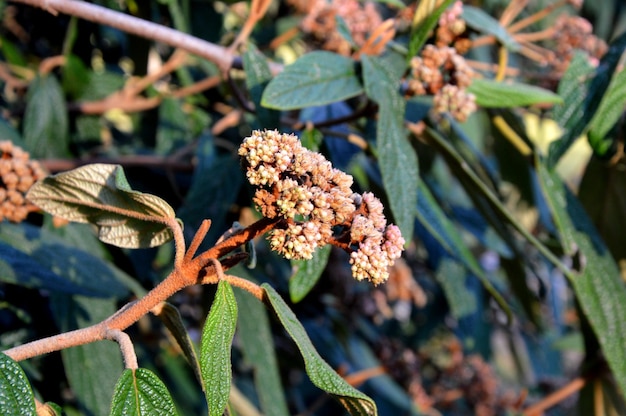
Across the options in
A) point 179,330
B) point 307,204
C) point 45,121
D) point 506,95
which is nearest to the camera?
point 307,204

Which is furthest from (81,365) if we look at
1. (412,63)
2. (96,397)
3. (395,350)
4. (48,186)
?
(395,350)

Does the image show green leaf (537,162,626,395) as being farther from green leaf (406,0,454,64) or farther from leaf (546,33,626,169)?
green leaf (406,0,454,64)

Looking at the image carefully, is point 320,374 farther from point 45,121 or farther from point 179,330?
point 45,121

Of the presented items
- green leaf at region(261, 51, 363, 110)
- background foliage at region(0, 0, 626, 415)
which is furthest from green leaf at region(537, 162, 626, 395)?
green leaf at region(261, 51, 363, 110)

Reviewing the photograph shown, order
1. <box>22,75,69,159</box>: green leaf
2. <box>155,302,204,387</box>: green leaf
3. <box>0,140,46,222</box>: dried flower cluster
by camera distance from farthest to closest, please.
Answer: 1. <box>22,75,69,159</box>: green leaf
2. <box>0,140,46,222</box>: dried flower cluster
3. <box>155,302,204,387</box>: green leaf

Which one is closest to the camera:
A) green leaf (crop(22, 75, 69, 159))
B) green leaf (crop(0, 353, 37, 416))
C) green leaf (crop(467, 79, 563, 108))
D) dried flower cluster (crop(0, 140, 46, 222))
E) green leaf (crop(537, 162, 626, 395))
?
green leaf (crop(0, 353, 37, 416))

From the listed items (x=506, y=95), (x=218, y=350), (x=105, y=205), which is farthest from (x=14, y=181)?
(x=506, y=95)

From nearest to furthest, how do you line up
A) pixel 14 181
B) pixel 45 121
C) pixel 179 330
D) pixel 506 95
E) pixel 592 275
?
pixel 179 330 < pixel 14 181 < pixel 506 95 < pixel 592 275 < pixel 45 121
